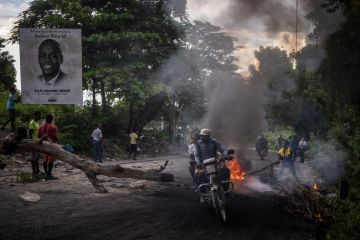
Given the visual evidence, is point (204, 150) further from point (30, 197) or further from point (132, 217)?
point (30, 197)

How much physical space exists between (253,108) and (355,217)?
18552 mm

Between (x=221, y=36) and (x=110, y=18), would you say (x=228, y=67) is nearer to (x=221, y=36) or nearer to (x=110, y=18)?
(x=221, y=36)

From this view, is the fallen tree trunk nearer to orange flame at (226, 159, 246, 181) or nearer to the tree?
orange flame at (226, 159, 246, 181)

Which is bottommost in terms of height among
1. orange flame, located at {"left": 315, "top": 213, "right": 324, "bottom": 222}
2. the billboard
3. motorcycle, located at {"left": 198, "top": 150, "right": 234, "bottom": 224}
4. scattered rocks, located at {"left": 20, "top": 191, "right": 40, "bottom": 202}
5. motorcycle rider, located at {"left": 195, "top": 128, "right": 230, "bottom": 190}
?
orange flame, located at {"left": 315, "top": 213, "right": 324, "bottom": 222}

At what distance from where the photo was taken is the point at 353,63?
720 inches

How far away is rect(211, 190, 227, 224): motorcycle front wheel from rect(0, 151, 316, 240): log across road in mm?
170

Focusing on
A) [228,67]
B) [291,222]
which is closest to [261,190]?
[291,222]

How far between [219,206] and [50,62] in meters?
8.82

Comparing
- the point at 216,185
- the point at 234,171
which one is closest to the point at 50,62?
the point at 234,171

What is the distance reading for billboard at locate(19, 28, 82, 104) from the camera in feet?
44.8

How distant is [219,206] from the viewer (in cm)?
811

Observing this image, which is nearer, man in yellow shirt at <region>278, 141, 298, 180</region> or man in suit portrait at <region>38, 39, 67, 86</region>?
man in suit portrait at <region>38, 39, 67, 86</region>

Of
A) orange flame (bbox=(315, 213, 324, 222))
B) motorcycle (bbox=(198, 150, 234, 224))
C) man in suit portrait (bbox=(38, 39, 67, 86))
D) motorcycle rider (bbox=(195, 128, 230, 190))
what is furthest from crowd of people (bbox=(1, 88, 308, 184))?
orange flame (bbox=(315, 213, 324, 222))

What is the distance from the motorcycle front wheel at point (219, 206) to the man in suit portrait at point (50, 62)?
784 centimetres
